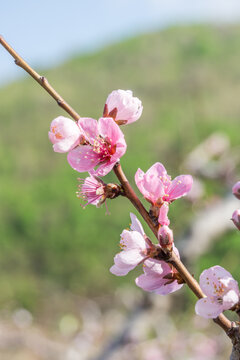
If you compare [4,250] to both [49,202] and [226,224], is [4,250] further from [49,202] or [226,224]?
[226,224]

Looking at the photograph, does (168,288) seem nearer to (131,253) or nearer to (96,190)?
(131,253)

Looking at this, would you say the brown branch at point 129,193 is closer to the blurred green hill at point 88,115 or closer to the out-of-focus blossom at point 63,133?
the out-of-focus blossom at point 63,133

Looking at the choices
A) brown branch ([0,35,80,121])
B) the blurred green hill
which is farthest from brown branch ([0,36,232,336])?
the blurred green hill

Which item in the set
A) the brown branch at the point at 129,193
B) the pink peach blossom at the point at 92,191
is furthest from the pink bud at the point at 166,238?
the pink peach blossom at the point at 92,191

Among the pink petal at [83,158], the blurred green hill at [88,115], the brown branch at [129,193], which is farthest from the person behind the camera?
the blurred green hill at [88,115]

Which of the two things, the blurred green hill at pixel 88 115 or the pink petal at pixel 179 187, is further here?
the blurred green hill at pixel 88 115

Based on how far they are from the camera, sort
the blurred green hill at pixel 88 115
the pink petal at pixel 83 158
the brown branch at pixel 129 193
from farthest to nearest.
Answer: the blurred green hill at pixel 88 115 < the pink petal at pixel 83 158 < the brown branch at pixel 129 193

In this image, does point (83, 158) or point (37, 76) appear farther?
point (83, 158)

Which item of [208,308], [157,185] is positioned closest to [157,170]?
[157,185]
